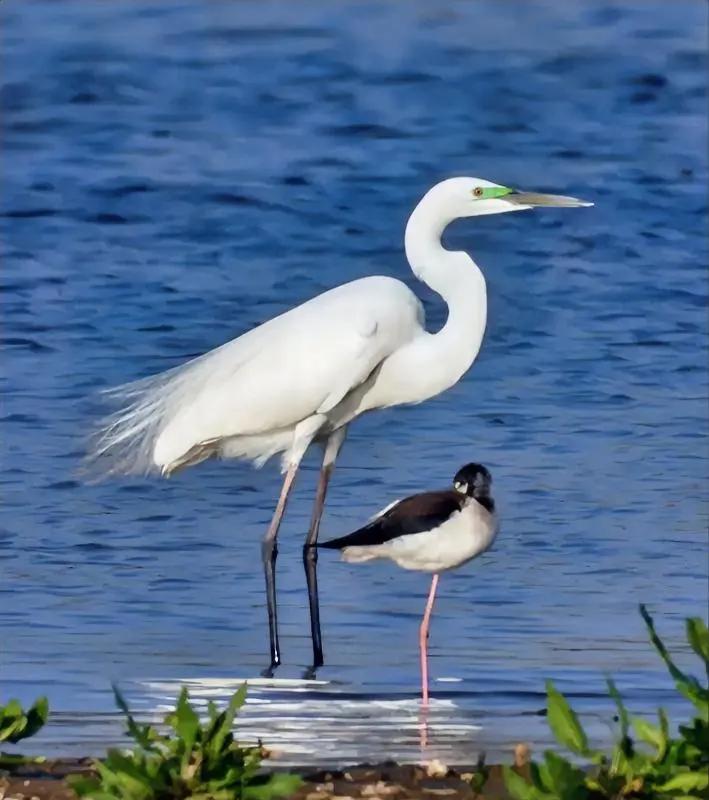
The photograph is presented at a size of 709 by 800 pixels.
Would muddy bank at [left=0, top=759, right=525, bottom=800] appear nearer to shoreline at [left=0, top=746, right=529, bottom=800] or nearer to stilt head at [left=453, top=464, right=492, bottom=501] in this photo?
shoreline at [left=0, top=746, right=529, bottom=800]

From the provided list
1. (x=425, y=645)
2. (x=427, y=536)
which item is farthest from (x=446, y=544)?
(x=425, y=645)

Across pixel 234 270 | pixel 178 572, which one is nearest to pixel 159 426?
pixel 178 572

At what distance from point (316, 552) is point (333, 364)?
75cm

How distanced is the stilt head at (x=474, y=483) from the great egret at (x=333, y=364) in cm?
69

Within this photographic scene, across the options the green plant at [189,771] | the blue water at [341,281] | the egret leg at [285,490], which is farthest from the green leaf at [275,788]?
the egret leg at [285,490]

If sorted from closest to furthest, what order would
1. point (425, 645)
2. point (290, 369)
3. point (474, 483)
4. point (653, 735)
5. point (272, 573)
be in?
point (653, 735)
point (425, 645)
point (474, 483)
point (272, 573)
point (290, 369)

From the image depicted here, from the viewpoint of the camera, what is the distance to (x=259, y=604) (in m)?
8.34

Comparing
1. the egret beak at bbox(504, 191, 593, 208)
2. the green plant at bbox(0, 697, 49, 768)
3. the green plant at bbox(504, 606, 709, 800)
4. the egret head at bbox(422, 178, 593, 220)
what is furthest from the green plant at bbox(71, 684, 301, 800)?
the egret beak at bbox(504, 191, 593, 208)

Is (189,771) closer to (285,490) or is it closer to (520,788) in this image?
(520,788)

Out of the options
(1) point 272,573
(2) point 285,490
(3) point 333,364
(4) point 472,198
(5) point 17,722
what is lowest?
(5) point 17,722

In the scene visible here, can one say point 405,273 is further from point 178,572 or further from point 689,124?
point 178,572

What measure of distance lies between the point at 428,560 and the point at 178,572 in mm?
1616

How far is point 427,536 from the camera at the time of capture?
7.30 metres

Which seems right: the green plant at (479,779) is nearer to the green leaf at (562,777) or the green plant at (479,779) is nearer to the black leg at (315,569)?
the green leaf at (562,777)
